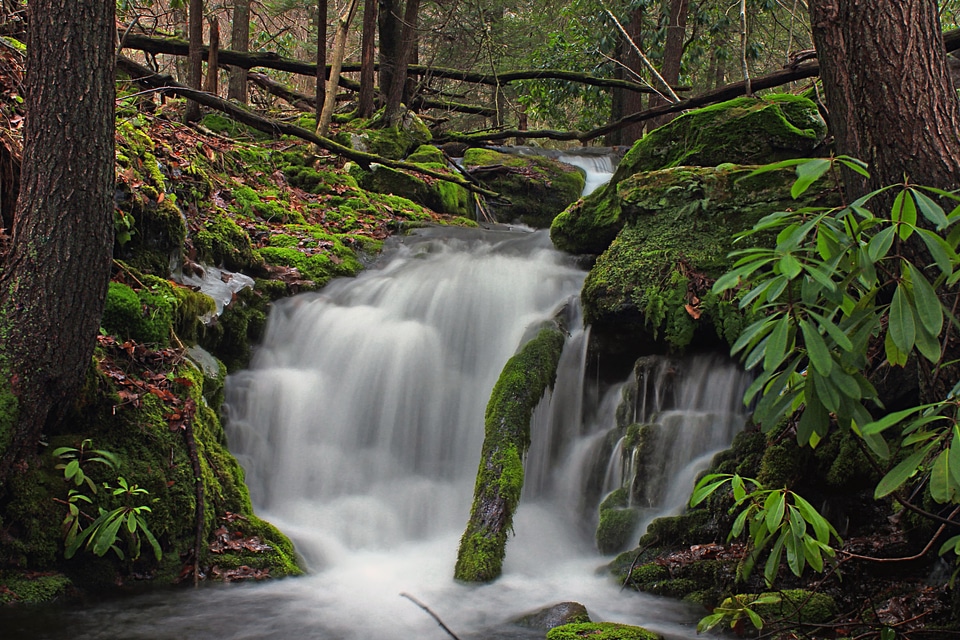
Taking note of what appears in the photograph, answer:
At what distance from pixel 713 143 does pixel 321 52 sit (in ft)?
24.5

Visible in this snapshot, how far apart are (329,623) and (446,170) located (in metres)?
9.42

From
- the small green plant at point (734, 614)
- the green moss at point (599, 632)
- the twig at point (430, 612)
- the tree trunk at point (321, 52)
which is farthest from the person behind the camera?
the tree trunk at point (321, 52)

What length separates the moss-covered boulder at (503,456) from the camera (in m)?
5.07

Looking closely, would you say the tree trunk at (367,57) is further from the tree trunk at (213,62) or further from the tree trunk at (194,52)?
the tree trunk at (194,52)

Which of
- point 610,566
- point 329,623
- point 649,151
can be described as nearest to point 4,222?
point 329,623

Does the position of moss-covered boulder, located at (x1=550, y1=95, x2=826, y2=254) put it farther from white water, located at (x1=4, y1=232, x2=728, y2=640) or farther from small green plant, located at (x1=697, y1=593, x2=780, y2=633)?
small green plant, located at (x1=697, y1=593, x2=780, y2=633)

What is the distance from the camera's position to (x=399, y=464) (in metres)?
A: 6.64

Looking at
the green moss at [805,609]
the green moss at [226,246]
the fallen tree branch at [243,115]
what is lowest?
the green moss at [805,609]

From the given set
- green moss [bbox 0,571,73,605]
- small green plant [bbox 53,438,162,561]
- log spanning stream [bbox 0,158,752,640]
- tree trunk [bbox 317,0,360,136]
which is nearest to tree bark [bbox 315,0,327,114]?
tree trunk [bbox 317,0,360,136]

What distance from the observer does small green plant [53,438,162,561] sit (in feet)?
14.5

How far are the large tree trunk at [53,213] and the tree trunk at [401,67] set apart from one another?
892 cm

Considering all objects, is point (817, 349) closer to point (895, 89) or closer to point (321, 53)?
point (895, 89)

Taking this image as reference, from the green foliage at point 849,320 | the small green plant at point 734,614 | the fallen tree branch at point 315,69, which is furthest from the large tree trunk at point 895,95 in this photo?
the fallen tree branch at point 315,69

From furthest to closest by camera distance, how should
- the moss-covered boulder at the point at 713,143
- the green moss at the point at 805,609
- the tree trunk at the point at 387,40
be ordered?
the tree trunk at the point at 387,40
the moss-covered boulder at the point at 713,143
the green moss at the point at 805,609
